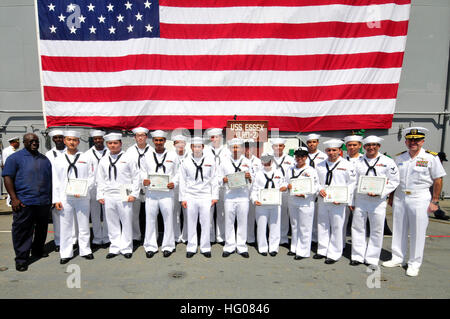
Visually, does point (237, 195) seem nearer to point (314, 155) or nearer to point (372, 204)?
point (314, 155)

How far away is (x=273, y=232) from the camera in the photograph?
15.8 ft

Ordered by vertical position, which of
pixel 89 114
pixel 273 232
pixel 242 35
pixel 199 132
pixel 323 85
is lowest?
pixel 273 232

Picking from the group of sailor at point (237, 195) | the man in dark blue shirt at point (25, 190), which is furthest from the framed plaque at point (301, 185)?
the man in dark blue shirt at point (25, 190)

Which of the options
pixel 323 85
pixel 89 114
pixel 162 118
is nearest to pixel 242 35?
pixel 323 85

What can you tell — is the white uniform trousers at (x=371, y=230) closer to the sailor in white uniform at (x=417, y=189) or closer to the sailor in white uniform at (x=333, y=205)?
the sailor in white uniform at (x=333, y=205)

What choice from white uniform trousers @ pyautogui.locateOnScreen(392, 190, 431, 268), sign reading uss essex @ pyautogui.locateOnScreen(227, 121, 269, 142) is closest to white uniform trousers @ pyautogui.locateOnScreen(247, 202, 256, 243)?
sign reading uss essex @ pyautogui.locateOnScreen(227, 121, 269, 142)

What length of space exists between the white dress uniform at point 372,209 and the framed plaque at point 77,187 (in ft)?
14.2

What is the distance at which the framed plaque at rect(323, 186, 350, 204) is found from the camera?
4.34m

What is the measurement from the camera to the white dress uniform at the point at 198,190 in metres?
4.73

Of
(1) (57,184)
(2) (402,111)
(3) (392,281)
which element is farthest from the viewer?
(2) (402,111)

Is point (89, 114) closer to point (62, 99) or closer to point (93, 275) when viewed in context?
point (62, 99)

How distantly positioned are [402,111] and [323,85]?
2.93m

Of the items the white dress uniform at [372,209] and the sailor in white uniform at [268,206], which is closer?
the white dress uniform at [372,209]

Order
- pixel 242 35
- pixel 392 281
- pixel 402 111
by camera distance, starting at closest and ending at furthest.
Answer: pixel 392 281, pixel 242 35, pixel 402 111
